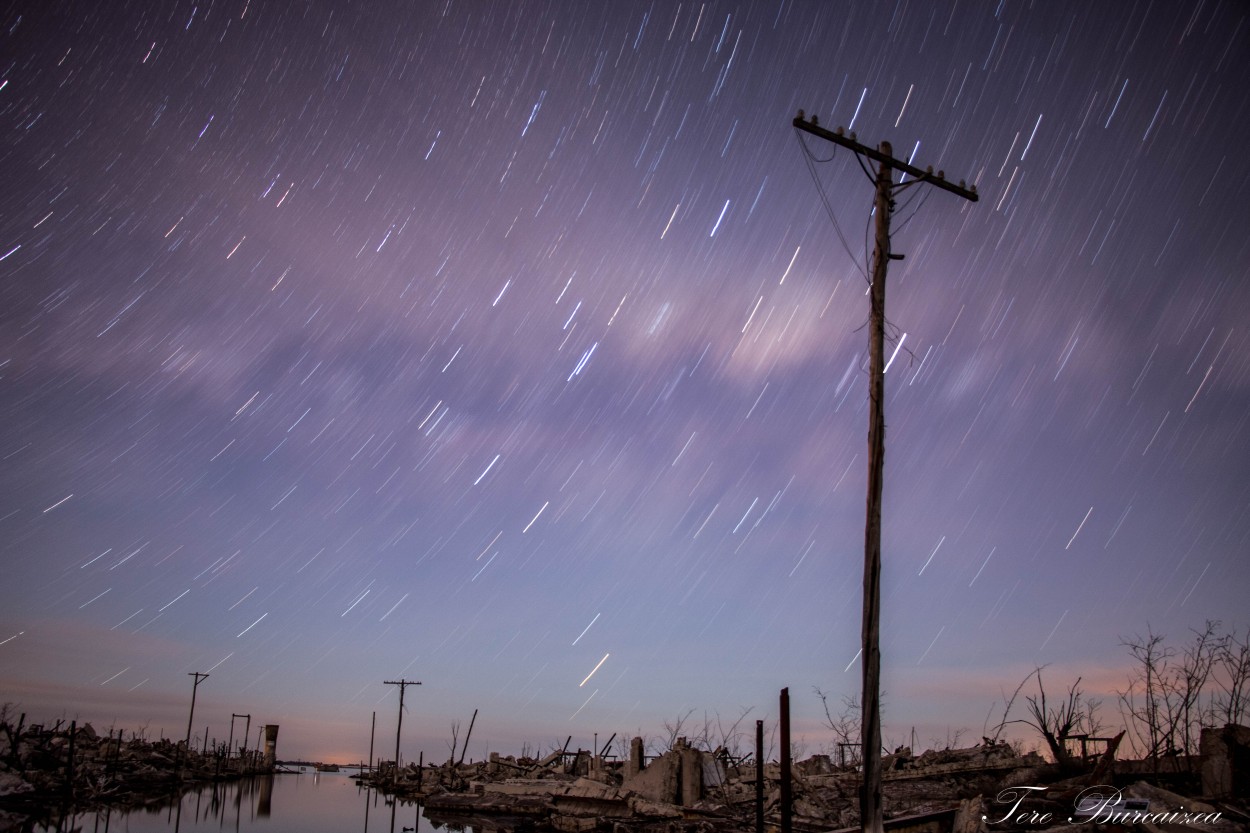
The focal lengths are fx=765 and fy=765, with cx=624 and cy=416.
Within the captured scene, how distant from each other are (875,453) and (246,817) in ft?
122

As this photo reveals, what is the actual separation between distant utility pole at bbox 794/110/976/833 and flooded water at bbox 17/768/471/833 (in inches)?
1006

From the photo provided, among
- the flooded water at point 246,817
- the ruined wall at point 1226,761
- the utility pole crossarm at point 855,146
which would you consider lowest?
the flooded water at point 246,817

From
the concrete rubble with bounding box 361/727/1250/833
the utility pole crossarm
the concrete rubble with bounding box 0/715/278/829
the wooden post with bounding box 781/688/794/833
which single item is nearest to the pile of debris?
the concrete rubble with bounding box 0/715/278/829

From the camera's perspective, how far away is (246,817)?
34656 millimetres

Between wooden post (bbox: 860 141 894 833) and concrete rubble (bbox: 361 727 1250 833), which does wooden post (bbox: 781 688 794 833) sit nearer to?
concrete rubble (bbox: 361 727 1250 833)

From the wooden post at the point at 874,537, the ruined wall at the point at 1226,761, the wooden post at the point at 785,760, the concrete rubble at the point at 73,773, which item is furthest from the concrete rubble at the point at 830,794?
the concrete rubble at the point at 73,773

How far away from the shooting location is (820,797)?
23594 millimetres

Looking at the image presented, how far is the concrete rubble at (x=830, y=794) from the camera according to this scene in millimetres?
11914

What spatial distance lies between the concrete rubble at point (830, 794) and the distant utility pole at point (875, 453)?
112 inches

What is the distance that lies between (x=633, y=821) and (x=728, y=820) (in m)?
3.26

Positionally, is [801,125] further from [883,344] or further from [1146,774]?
[1146,774]

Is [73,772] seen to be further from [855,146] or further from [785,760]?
[855,146]

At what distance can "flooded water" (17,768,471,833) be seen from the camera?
28.4m

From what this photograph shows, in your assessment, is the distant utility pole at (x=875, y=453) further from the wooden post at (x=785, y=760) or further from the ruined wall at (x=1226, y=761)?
the ruined wall at (x=1226, y=761)
